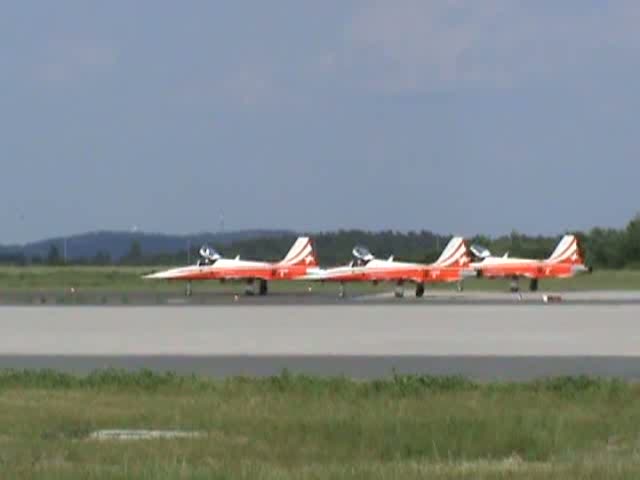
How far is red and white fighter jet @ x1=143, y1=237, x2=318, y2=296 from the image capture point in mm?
86812

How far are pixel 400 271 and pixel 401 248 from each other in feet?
287

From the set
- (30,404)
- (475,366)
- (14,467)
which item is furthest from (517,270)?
(14,467)

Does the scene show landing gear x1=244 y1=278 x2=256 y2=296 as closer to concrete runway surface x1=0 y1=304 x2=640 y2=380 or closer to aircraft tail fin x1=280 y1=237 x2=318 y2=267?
aircraft tail fin x1=280 y1=237 x2=318 y2=267

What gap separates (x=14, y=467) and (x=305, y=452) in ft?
11.1

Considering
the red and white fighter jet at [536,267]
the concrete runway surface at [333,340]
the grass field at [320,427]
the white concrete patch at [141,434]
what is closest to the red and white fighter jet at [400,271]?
the red and white fighter jet at [536,267]

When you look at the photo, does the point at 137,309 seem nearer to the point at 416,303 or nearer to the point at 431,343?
the point at 416,303

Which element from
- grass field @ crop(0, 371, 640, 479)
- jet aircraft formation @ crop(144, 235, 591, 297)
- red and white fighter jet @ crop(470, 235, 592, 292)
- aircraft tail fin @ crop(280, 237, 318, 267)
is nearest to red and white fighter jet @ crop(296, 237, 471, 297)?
jet aircraft formation @ crop(144, 235, 591, 297)

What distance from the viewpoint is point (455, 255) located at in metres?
87.9

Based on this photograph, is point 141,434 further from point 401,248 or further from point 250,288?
point 401,248

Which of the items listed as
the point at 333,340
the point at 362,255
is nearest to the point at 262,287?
the point at 362,255

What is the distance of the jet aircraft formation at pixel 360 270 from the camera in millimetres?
84312

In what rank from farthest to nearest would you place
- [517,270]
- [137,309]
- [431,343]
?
[517,270] → [137,309] → [431,343]

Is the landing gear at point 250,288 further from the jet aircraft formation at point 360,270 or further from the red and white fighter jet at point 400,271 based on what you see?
the red and white fighter jet at point 400,271

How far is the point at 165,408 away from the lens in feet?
68.4
